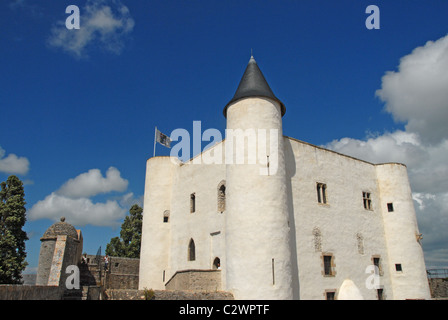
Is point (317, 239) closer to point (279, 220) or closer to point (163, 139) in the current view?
point (279, 220)

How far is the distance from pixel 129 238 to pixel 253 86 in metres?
24.3

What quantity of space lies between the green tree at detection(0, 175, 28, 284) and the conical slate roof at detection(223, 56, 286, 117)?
51.8 feet

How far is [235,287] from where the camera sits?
15.7 meters

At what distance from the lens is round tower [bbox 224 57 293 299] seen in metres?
15.5

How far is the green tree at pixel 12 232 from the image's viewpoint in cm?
2227

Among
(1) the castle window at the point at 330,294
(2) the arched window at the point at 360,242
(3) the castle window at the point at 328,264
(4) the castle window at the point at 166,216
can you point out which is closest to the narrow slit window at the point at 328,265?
(3) the castle window at the point at 328,264

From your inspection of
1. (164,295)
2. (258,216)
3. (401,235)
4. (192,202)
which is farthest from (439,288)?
(164,295)

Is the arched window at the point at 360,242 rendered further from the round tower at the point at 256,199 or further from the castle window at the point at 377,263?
the round tower at the point at 256,199

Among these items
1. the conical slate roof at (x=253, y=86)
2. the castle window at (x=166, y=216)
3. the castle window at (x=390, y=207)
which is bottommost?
the castle window at (x=166, y=216)

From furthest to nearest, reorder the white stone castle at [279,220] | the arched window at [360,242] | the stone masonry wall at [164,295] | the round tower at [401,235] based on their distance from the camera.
Answer: 1. the round tower at [401,235]
2. the arched window at [360,242]
3. the white stone castle at [279,220]
4. the stone masonry wall at [164,295]

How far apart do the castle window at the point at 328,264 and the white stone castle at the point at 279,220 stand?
55 mm

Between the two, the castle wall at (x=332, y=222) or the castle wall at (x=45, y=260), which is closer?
the castle wall at (x=45, y=260)

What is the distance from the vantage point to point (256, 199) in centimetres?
1650
